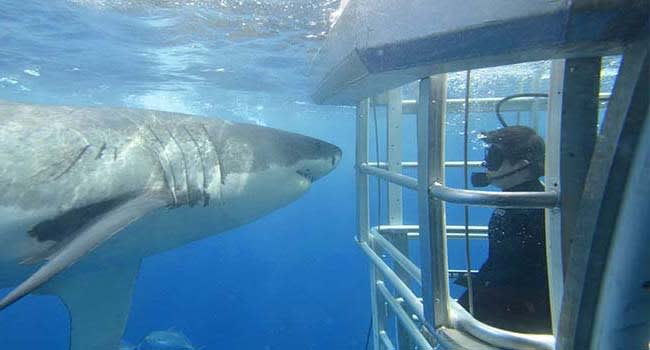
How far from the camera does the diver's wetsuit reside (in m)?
2.64

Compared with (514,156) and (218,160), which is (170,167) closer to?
(218,160)

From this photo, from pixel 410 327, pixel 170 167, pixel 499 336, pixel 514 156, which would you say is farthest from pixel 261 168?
pixel 499 336

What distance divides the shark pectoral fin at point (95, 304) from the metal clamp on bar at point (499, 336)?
9.55 ft

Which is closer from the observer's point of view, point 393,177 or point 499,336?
point 499,336

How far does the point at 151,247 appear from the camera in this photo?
3262 mm

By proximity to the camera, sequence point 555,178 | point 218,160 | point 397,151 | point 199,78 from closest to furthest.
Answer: point 555,178 → point 218,160 → point 397,151 → point 199,78

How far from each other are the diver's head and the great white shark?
135 centimetres

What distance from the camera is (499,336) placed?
1.71 m

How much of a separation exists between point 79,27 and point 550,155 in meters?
12.1

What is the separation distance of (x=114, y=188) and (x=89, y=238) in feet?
1.78

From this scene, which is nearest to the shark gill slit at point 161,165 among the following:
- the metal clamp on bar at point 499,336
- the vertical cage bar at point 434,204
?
the vertical cage bar at point 434,204

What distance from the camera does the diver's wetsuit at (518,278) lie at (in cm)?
264

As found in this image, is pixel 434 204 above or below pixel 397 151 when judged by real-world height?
below

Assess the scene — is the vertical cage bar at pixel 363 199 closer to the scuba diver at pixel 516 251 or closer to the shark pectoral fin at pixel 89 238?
the scuba diver at pixel 516 251
